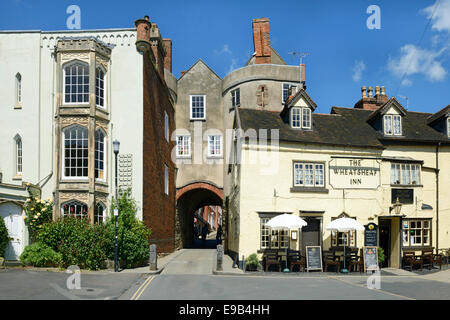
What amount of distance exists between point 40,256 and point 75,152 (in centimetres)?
506

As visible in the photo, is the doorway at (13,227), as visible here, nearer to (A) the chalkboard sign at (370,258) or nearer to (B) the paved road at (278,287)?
(B) the paved road at (278,287)

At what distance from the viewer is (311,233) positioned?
21.8 m

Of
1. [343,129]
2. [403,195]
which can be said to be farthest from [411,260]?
[343,129]

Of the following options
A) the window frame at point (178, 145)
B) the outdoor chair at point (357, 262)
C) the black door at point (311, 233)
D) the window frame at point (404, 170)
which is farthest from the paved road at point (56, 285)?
the window frame at point (178, 145)

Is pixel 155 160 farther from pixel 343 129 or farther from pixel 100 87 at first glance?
pixel 343 129

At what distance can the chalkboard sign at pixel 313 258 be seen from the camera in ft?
67.1

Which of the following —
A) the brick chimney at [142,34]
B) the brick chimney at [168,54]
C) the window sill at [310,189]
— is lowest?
the window sill at [310,189]

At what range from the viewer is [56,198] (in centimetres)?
2055

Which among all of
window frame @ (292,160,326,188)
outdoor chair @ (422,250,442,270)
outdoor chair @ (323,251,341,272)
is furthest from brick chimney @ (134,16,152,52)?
outdoor chair @ (422,250,442,270)

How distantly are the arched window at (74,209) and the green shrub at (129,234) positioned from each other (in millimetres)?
1235

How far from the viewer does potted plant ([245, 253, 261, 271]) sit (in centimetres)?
2027

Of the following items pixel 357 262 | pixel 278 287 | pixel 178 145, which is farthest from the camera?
pixel 178 145

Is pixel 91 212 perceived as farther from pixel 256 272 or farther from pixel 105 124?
pixel 256 272

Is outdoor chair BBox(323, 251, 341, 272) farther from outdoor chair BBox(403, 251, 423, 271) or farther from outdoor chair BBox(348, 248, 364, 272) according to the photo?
outdoor chair BBox(403, 251, 423, 271)
